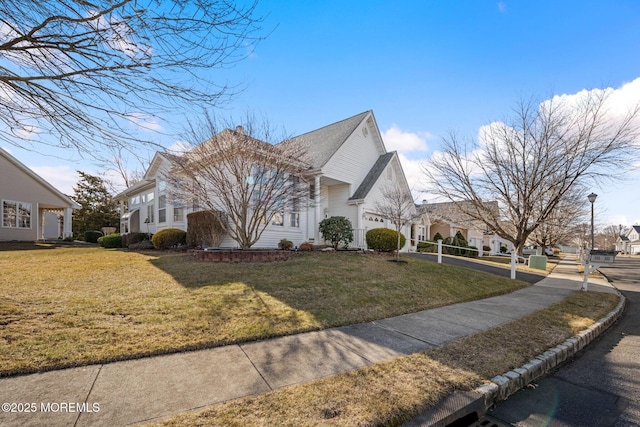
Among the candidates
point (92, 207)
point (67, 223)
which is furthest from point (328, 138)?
point (92, 207)

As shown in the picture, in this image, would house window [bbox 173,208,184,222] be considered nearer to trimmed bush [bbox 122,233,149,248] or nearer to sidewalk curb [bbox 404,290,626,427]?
trimmed bush [bbox 122,233,149,248]

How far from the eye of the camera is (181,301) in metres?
5.52

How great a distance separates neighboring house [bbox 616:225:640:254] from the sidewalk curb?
97.6 meters

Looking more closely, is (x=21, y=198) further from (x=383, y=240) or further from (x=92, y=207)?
(x=383, y=240)

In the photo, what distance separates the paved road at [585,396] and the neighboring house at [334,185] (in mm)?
11021

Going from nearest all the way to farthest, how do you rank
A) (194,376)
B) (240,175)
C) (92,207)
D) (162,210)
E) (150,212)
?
1. (194,376)
2. (240,175)
3. (162,210)
4. (150,212)
5. (92,207)

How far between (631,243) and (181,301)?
4163 inches

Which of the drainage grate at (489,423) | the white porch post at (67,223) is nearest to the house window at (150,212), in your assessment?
the white porch post at (67,223)

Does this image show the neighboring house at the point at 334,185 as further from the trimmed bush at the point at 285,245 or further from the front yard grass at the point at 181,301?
the front yard grass at the point at 181,301

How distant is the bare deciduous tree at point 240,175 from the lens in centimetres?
989

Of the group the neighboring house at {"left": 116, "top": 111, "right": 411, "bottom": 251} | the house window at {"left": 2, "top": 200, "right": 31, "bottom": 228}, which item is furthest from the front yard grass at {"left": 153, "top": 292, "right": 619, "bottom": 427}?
the house window at {"left": 2, "top": 200, "right": 31, "bottom": 228}

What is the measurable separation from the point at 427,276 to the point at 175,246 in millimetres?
11749

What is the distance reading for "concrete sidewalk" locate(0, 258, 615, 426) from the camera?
250 cm

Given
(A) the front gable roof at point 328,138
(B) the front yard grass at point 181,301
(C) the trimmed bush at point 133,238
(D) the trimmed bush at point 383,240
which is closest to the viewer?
(B) the front yard grass at point 181,301
